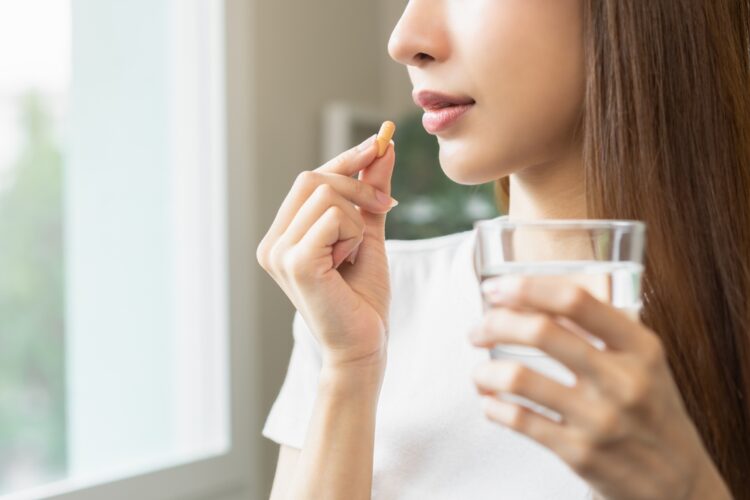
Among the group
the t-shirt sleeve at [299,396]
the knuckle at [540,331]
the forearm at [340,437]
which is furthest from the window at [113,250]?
the knuckle at [540,331]

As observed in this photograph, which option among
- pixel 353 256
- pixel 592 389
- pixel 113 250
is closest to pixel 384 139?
pixel 353 256

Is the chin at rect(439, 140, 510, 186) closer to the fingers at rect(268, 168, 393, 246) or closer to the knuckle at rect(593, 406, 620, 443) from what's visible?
the fingers at rect(268, 168, 393, 246)

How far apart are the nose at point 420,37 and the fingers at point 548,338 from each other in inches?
18.8

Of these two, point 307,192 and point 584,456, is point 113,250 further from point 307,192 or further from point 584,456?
point 584,456

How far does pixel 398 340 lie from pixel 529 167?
0.95 ft

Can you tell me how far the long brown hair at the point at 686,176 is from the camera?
2.68ft

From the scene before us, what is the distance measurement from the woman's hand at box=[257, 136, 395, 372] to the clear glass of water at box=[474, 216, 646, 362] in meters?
0.33

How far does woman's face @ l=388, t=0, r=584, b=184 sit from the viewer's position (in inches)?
35.0

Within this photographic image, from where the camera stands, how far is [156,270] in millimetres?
2000

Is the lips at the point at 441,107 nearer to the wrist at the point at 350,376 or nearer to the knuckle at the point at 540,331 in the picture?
the wrist at the point at 350,376

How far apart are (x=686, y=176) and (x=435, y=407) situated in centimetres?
40

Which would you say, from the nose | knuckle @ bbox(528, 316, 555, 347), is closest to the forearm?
the nose

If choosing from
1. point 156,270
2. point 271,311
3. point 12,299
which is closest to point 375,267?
point 12,299

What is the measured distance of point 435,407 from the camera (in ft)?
3.36
